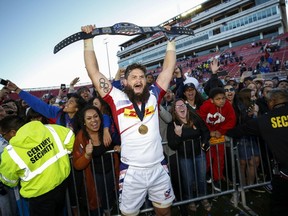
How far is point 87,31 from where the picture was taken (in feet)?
8.13

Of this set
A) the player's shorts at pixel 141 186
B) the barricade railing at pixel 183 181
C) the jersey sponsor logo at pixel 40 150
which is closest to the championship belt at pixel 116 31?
the jersey sponsor logo at pixel 40 150

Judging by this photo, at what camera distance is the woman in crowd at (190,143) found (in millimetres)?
3693

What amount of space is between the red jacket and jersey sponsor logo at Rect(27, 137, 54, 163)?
2892mm

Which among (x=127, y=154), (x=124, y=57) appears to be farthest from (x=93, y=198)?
(x=124, y=57)

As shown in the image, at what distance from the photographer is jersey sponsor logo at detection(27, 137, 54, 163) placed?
2334mm

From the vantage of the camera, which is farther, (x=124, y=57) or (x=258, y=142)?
(x=124, y=57)

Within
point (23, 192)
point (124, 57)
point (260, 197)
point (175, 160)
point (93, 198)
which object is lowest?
point (260, 197)

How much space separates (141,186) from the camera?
2.32 metres

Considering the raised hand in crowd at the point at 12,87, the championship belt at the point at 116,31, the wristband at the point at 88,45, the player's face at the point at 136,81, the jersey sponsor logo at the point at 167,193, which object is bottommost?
the jersey sponsor logo at the point at 167,193

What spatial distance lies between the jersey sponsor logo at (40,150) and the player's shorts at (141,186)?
88 cm

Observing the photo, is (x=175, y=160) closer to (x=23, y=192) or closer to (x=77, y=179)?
(x=77, y=179)

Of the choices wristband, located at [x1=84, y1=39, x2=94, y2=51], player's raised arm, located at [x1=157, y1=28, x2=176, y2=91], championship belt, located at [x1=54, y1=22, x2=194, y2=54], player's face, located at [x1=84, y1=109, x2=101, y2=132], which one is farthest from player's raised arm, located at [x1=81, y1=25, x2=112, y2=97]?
player's face, located at [x1=84, y1=109, x2=101, y2=132]

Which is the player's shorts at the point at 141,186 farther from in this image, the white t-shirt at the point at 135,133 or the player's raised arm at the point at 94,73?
the player's raised arm at the point at 94,73

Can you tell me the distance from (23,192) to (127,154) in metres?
1.21
